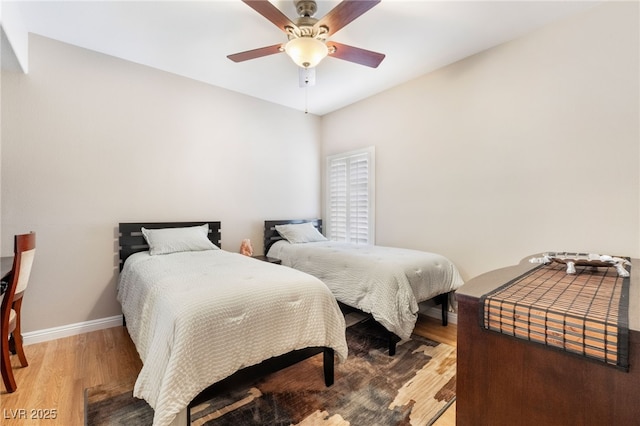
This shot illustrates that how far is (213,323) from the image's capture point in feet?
4.59

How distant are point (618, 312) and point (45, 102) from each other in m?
3.90

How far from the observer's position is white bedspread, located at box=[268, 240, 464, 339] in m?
2.27

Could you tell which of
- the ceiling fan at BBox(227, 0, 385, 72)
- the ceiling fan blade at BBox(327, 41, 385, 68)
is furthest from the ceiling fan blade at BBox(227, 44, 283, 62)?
the ceiling fan blade at BBox(327, 41, 385, 68)

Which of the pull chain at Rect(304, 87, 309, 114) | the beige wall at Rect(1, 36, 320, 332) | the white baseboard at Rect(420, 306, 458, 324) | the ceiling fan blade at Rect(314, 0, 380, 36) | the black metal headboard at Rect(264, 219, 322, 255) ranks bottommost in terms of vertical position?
the white baseboard at Rect(420, 306, 458, 324)

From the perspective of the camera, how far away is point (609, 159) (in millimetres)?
2098

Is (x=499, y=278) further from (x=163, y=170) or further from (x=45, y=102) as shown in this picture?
(x=45, y=102)

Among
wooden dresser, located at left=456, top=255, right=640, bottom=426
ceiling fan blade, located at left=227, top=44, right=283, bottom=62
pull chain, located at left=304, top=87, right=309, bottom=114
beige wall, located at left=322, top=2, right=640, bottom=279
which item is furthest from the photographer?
Answer: pull chain, located at left=304, top=87, right=309, bottom=114

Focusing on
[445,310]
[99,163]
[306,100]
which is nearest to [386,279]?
[445,310]

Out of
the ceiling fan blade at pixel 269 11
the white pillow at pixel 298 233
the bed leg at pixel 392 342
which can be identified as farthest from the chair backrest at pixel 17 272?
the bed leg at pixel 392 342

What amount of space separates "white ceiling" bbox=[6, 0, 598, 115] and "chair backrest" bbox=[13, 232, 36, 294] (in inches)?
70.7

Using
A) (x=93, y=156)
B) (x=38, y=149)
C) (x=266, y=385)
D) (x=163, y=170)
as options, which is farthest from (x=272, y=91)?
(x=266, y=385)

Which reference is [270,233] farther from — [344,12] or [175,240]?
[344,12]

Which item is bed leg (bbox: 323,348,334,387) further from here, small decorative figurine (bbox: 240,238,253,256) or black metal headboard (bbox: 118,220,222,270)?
black metal headboard (bbox: 118,220,222,270)

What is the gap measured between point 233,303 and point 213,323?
137 millimetres
